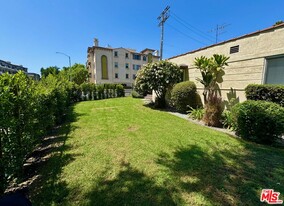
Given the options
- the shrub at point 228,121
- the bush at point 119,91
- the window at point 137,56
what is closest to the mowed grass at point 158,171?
the shrub at point 228,121

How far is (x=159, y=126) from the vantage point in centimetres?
653

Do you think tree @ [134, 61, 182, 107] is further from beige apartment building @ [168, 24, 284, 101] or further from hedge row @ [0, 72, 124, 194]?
hedge row @ [0, 72, 124, 194]

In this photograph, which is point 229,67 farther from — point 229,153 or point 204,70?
point 229,153

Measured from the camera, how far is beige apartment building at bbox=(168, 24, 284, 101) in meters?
5.76

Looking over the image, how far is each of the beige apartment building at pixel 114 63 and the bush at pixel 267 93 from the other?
108 ft

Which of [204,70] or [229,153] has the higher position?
[204,70]

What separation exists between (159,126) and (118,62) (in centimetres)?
3322

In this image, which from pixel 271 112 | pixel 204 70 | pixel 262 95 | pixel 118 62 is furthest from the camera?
pixel 118 62

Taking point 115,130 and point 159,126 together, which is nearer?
point 115,130

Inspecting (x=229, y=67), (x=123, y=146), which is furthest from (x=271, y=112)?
(x=123, y=146)

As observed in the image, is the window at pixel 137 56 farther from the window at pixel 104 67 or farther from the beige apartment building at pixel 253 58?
the beige apartment building at pixel 253 58

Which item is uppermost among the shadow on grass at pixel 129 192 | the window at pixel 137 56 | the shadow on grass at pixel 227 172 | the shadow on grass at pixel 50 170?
the window at pixel 137 56

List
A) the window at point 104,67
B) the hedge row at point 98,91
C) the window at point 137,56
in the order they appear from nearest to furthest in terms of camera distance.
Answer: the hedge row at point 98,91 → the window at point 104,67 → the window at point 137,56

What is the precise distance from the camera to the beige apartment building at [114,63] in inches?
1372
